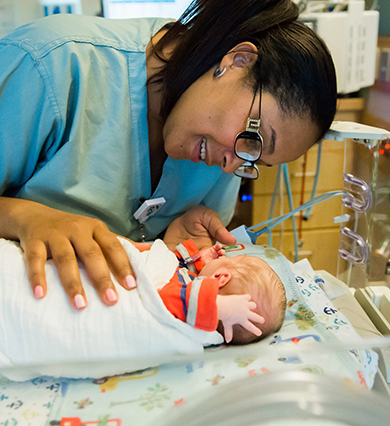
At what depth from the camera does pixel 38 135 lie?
0.91 m

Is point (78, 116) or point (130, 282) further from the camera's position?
point (78, 116)

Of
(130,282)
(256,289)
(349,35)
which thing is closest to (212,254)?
(256,289)

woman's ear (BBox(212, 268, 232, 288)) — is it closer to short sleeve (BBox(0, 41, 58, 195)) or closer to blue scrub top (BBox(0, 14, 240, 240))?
blue scrub top (BBox(0, 14, 240, 240))

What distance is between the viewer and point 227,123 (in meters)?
0.87

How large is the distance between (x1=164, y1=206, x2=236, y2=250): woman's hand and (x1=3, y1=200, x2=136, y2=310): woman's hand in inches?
14.7

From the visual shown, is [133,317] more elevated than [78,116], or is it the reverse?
[78,116]

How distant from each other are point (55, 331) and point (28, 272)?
4.3 inches

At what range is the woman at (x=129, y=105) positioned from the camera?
0.85 metres

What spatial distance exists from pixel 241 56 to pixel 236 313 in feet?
1.68

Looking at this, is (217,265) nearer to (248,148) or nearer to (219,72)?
(248,148)

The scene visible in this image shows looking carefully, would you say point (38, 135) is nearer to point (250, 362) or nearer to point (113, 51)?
point (113, 51)

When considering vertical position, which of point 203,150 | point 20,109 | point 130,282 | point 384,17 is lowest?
point 130,282

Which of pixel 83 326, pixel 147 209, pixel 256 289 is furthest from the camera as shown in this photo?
pixel 147 209

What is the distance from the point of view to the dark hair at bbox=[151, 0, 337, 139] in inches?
33.3
